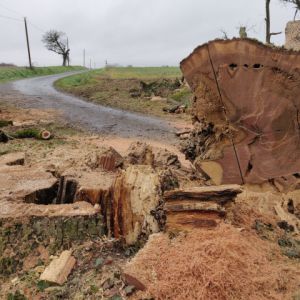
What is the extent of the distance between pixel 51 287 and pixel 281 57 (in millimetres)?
2775

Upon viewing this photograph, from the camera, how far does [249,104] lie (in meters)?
3.76

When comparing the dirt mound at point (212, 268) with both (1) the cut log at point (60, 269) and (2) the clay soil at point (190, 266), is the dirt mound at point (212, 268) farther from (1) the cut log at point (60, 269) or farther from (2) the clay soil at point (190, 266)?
(1) the cut log at point (60, 269)

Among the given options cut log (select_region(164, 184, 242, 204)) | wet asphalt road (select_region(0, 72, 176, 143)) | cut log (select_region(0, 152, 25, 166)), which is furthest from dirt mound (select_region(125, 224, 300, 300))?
wet asphalt road (select_region(0, 72, 176, 143))

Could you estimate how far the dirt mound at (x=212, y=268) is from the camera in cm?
240

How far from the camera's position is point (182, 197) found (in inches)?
118

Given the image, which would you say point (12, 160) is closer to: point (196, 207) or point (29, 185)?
point (29, 185)

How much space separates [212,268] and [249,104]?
1.85m

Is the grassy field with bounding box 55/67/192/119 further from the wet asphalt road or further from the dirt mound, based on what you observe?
the dirt mound

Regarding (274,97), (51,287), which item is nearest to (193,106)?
(274,97)

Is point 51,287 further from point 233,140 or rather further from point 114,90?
point 114,90

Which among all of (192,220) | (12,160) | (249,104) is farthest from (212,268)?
(12,160)

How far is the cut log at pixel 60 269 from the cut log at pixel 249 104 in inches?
70.4

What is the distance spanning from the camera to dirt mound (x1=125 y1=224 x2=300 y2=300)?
2.40m

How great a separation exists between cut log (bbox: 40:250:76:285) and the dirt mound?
54 centimetres
